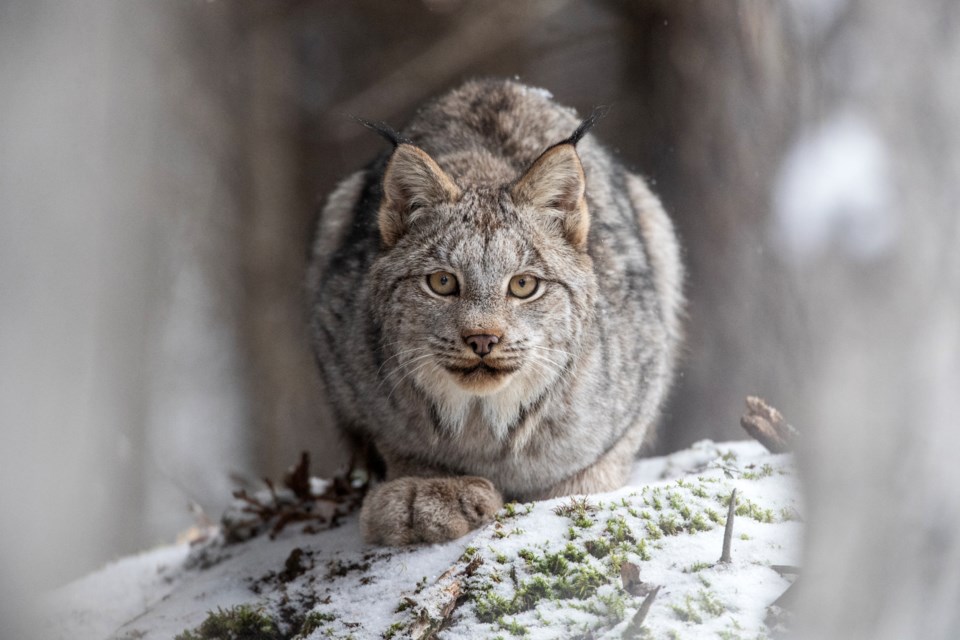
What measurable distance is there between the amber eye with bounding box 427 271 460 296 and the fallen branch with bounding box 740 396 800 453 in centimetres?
122

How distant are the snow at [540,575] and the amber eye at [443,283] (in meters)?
0.77

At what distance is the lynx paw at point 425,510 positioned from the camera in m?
3.19

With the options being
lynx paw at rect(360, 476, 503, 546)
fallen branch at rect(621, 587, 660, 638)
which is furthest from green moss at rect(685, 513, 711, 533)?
lynx paw at rect(360, 476, 503, 546)

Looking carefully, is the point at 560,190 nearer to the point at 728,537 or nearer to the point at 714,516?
the point at 714,516

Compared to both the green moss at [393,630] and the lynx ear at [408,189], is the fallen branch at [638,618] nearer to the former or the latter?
the green moss at [393,630]

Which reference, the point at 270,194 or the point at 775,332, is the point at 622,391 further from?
the point at 270,194

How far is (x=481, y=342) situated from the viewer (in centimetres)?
308

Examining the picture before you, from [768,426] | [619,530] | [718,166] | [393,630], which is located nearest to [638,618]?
[619,530]

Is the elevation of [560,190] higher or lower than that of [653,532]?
higher

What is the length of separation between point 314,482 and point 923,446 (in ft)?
11.0

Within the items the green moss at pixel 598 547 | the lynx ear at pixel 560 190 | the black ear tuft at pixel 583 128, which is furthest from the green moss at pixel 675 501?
the black ear tuft at pixel 583 128

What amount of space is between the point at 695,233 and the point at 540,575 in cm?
297

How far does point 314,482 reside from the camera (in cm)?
495

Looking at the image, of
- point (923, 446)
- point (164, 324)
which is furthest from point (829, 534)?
point (164, 324)
